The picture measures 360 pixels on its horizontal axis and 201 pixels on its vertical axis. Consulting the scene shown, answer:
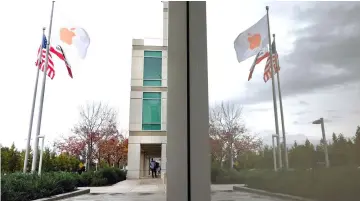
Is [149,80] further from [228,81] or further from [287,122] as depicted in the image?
[287,122]

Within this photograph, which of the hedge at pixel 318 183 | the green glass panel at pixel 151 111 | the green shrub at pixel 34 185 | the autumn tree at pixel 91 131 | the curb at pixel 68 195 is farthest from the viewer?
the green glass panel at pixel 151 111

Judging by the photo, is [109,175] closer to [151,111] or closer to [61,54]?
[151,111]

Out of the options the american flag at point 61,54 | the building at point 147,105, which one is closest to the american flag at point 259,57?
the building at point 147,105

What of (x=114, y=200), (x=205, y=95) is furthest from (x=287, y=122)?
(x=114, y=200)

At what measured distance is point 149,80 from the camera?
2.16 meters

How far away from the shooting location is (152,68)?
7.08 ft

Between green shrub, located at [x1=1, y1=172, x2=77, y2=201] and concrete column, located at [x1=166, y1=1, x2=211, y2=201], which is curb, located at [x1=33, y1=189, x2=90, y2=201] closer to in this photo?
green shrub, located at [x1=1, y1=172, x2=77, y2=201]

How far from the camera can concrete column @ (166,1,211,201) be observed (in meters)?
1.93

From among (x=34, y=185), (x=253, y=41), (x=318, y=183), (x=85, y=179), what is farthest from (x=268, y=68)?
(x=34, y=185)

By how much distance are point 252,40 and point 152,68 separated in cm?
74

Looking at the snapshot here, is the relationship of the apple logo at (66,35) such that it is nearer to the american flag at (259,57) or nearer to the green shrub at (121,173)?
the green shrub at (121,173)

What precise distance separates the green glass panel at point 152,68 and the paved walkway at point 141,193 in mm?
726

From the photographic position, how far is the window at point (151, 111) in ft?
6.81

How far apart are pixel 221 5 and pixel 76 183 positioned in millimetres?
1588
